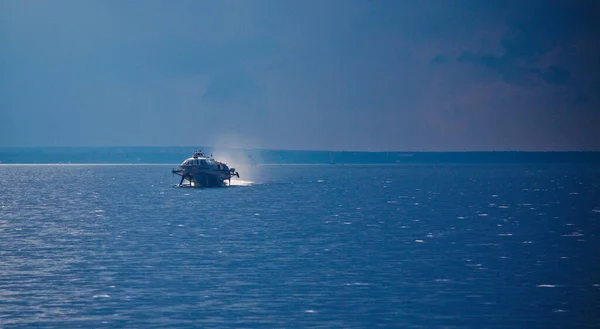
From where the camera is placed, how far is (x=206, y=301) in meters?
40.5

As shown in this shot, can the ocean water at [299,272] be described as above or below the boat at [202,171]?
below

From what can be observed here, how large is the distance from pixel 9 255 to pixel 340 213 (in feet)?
178

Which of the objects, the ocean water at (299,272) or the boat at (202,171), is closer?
the ocean water at (299,272)

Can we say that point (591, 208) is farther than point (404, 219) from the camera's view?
Yes

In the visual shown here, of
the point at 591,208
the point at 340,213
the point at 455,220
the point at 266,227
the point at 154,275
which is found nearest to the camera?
the point at 154,275

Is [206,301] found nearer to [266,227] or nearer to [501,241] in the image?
[501,241]

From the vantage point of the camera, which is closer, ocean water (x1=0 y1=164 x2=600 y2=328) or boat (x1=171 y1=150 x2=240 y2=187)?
ocean water (x1=0 y1=164 x2=600 y2=328)

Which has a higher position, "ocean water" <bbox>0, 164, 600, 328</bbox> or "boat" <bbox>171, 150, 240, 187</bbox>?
"boat" <bbox>171, 150, 240, 187</bbox>

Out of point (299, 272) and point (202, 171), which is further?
point (202, 171)

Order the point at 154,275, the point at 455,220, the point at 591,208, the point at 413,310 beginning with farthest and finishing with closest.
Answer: the point at 591,208
the point at 455,220
the point at 154,275
the point at 413,310

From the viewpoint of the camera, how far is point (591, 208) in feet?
386

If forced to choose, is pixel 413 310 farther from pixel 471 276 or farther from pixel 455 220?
pixel 455 220

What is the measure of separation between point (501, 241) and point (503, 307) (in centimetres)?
3094

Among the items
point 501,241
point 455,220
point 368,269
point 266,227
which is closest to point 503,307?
point 368,269
